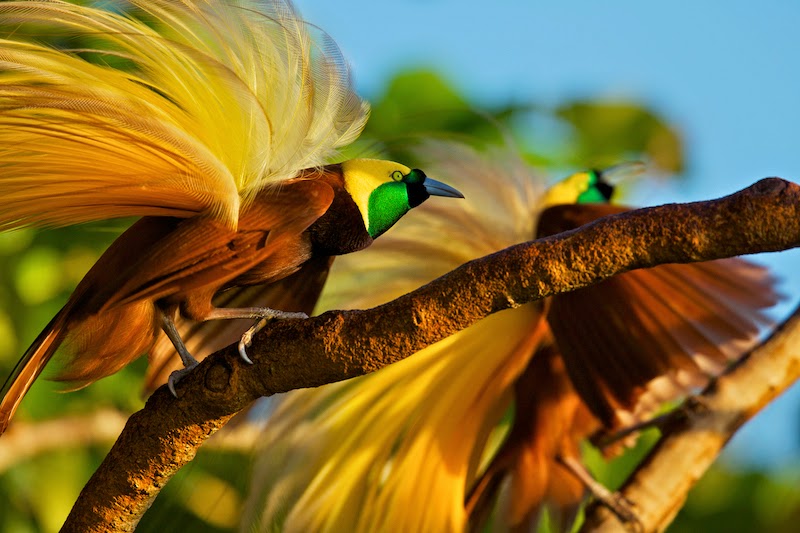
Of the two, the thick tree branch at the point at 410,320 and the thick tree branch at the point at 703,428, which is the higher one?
the thick tree branch at the point at 410,320

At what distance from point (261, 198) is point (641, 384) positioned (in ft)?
3.42

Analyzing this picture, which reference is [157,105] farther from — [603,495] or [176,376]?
[603,495]

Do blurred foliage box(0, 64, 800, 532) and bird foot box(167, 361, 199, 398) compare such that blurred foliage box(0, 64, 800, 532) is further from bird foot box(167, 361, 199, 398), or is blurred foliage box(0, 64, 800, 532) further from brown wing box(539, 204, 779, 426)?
bird foot box(167, 361, 199, 398)

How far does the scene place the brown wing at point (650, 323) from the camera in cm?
194

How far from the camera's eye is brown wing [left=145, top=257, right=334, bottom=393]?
1644 millimetres

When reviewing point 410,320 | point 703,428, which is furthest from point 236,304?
point 703,428

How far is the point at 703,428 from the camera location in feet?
7.38

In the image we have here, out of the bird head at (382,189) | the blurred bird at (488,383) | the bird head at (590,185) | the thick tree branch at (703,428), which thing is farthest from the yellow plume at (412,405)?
the bird head at (382,189)

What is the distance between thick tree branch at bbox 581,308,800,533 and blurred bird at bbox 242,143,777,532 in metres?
0.11

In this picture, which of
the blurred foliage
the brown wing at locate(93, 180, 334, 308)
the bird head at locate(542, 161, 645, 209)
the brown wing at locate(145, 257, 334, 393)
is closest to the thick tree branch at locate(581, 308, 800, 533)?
the bird head at locate(542, 161, 645, 209)

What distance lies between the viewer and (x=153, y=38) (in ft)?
4.45

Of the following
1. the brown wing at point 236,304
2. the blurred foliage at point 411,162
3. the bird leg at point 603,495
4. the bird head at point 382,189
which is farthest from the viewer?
the blurred foliage at point 411,162

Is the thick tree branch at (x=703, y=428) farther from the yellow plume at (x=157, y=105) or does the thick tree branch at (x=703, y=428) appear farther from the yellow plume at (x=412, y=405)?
the yellow plume at (x=157, y=105)

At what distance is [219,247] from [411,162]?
928mm
